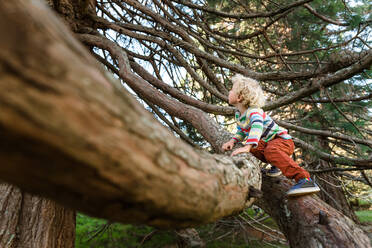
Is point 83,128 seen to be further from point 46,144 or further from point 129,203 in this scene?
point 129,203

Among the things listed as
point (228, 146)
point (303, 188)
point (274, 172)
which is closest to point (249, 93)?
point (228, 146)

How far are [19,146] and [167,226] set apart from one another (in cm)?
49

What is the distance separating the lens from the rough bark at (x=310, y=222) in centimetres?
144

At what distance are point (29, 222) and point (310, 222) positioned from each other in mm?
2381

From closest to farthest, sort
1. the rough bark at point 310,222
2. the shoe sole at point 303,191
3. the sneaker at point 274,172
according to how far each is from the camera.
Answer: the rough bark at point 310,222
the shoe sole at point 303,191
the sneaker at point 274,172

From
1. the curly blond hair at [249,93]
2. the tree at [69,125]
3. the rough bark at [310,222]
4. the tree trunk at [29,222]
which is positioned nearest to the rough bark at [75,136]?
the tree at [69,125]

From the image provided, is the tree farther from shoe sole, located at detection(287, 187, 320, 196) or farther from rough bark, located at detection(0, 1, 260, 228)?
shoe sole, located at detection(287, 187, 320, 196)

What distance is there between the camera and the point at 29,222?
218 centimetres

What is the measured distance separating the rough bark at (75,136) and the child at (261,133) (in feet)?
4.50

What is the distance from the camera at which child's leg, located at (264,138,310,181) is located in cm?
195

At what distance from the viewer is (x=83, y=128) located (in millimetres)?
500

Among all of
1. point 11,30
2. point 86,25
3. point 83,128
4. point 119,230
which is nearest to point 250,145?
point 83,128

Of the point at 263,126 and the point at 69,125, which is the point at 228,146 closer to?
the point at 263,126

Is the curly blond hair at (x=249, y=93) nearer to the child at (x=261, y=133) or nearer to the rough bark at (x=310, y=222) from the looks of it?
the child at (x=261, y=133)
